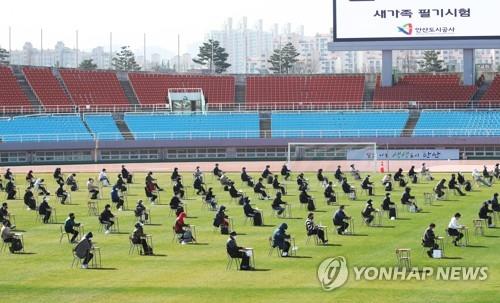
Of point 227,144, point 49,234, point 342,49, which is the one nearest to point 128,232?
point 49,234

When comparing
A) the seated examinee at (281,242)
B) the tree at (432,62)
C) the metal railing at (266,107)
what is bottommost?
the seated examinee at (281,242)

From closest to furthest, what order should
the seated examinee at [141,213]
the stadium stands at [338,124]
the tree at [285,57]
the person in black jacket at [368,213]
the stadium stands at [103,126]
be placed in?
the person in black jacket at [368,213] < the seated examinee at [141,213] < the stadium stands at [103,126] < the stadium stands at [338,124] < the tree at [285,57]

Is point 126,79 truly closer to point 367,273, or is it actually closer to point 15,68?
point 15,68

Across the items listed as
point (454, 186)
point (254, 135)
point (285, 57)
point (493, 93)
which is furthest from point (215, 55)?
point (454, 186)

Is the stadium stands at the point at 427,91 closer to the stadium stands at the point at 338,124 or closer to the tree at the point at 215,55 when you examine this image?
the stadium stands at the point at 338,124

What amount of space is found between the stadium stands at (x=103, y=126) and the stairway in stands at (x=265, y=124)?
13169 mm

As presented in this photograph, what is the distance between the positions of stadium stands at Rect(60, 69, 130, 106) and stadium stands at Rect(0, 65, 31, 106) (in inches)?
214

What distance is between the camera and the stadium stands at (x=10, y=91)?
111125 mm

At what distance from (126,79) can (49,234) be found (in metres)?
76.3

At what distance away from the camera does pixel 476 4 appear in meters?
103

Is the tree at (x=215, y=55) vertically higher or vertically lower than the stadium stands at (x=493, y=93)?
higher

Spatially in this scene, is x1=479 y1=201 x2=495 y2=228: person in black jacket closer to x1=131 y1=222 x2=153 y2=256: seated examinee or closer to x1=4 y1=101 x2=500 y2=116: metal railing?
x1=131 y1=222 x2=153 y2=256: seated examinee

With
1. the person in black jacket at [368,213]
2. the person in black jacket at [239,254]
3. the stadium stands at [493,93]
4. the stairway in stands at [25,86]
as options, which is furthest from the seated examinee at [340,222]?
the stairway in stands at [25,86]

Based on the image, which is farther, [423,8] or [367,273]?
[423,8]
